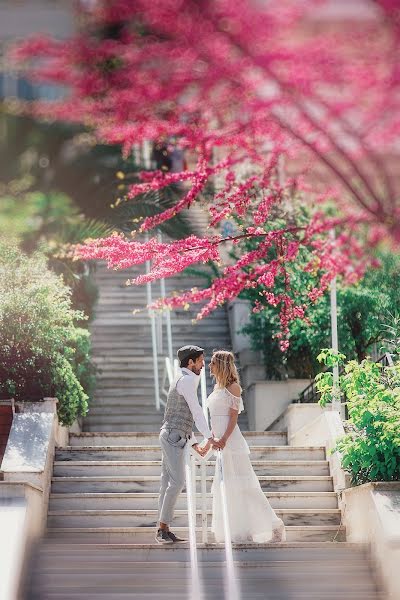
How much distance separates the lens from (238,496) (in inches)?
397

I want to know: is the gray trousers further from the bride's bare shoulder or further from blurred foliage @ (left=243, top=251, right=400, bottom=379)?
blurred foliage @ (left=243, top=251, right=400, bottom=379)

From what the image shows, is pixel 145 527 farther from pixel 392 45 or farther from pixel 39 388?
pixel 392 45

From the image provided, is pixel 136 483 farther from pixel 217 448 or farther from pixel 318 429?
pixel 318 429

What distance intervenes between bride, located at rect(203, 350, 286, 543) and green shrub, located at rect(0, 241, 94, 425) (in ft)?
10.1

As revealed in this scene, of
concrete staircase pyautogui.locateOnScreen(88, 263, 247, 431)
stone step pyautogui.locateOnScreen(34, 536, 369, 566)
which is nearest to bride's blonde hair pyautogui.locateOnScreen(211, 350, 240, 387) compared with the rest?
stone step pyautogui.locateOnScreen(34, 536, 369, 566)

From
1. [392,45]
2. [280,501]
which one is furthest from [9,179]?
[280,501]

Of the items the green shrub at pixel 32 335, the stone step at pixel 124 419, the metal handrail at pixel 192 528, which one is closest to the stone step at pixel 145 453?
the green shrub at pixel 32 335

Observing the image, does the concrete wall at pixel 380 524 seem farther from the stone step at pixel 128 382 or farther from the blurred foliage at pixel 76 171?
the stone step at pixel 128 382

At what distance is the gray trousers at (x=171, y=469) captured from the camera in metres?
9.59

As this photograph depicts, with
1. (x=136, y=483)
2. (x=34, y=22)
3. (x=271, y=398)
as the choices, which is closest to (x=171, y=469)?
(x=136, y=483)

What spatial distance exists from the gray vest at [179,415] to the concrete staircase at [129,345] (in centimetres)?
736

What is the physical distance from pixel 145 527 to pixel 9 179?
13.5ft

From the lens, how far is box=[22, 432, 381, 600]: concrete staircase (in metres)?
8.66

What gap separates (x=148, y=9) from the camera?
19.6 feet
